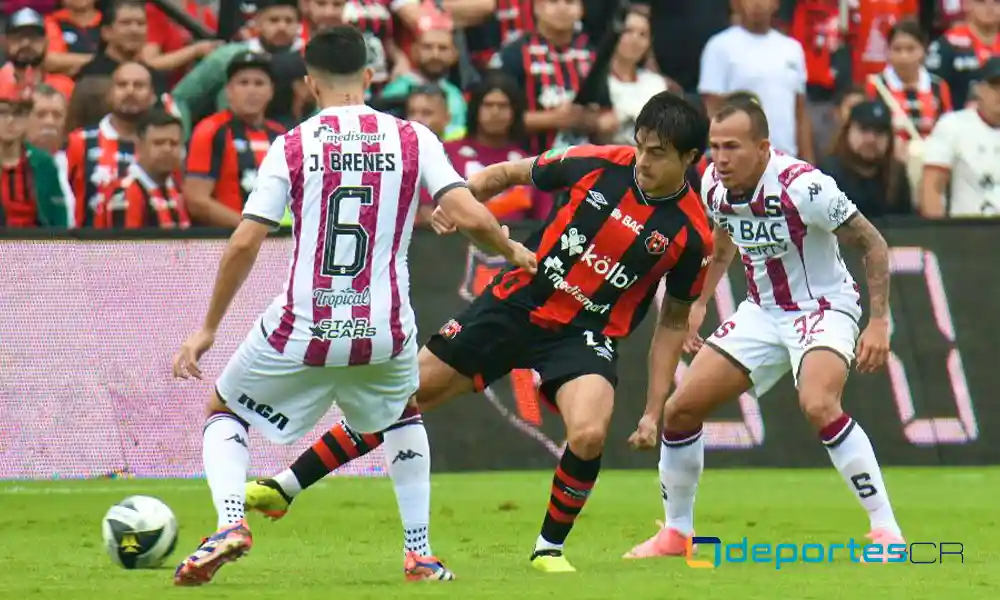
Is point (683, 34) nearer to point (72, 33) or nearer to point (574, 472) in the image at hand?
point (72, 33)

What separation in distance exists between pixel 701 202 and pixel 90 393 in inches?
188

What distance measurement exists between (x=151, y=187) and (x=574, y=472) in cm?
576

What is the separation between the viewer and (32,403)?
12219 mm

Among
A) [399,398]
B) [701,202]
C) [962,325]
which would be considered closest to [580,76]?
[962,325]

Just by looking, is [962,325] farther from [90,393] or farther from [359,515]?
[90,393]

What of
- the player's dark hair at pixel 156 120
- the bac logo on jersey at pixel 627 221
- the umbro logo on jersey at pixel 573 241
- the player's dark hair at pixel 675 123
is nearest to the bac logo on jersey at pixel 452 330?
the umbro logo on jersey at pixel 573 241

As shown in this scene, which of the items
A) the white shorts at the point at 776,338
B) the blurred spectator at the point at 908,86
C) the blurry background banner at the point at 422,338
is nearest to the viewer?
the white shorts at the point at 776,338

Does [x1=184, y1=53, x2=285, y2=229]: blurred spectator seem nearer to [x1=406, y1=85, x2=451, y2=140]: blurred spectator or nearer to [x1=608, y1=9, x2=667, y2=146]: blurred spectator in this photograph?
[x1=406, y1=85, x2=451, y2=140]: blurred spectator

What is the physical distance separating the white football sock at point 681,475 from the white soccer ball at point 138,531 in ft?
8.36

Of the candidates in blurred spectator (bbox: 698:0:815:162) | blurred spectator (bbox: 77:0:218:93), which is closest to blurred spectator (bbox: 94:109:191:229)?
blurred spectator (bbox: 77:0:218:93)

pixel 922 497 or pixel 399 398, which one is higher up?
pixel 399 398

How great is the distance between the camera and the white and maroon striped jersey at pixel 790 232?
30.2 feet

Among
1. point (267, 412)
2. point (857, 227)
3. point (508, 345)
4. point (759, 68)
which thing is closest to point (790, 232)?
point (857, 227)

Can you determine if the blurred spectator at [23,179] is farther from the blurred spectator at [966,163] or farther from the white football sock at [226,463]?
the blurred spectator at [966,163]
